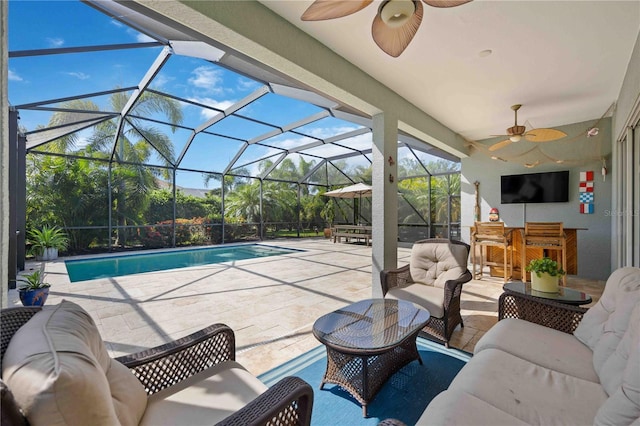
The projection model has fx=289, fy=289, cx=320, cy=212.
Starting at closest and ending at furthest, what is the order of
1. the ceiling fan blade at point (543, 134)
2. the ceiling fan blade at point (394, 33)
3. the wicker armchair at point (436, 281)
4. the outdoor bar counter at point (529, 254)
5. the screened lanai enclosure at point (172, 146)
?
the ceiling fan blade at point (394, 33) → the wicker armchair at point (436, 281) → the screened lanai enclosure at point (172, 146) → the ceiling fan blade at point (543, 134) → the outdoor bar counter at point (529, 254)

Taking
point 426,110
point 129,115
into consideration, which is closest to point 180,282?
point 129,115

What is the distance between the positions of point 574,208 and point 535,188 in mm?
792

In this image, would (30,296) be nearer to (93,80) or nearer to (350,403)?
(93,80)

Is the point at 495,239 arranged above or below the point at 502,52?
below

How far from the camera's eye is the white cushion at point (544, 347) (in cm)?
166

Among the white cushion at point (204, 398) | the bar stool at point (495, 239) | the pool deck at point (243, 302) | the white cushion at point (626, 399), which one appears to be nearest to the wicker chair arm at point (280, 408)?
the white cushion at point (204, 398)

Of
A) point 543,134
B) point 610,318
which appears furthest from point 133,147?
point 610,318

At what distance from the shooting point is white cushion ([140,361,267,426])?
4.13 ft

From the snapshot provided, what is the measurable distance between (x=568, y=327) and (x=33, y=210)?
1111 centimetres

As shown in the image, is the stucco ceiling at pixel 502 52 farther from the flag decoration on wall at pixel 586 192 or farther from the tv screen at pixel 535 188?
the tv screen at pixel 535 188

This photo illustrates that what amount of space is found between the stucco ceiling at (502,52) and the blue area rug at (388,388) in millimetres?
3117

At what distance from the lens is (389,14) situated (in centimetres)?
167

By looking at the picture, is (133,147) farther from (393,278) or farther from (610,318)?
(610,318)

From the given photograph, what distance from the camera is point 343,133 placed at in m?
8.78
